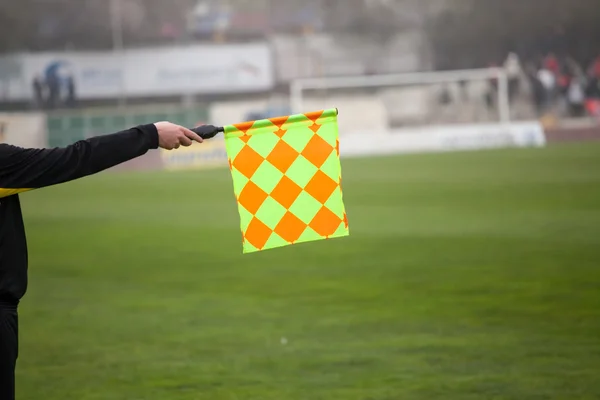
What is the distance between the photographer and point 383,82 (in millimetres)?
40156

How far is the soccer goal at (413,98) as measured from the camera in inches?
1471

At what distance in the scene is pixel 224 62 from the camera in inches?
1638

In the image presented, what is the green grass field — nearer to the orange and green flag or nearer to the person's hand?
the orange and green flag

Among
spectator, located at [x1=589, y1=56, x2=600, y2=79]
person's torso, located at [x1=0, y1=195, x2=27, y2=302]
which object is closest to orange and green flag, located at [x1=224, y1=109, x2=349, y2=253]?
person's torso, located at [x1=0, y1=195, x2=27, y2=302]

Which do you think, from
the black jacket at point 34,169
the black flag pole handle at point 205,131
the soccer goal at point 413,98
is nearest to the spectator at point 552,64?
the soccer goal at point 413,98

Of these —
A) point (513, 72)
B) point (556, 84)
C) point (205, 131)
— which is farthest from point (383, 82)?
point (205, 131)

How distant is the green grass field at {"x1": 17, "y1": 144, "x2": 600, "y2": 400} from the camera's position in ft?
22.5

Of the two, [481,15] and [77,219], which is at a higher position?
[481,15]

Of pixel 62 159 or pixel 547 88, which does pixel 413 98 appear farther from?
pixel 62 159

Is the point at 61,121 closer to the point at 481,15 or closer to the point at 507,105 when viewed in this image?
the point at 507,105

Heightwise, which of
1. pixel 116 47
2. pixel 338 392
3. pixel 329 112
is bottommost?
pixel 338 392

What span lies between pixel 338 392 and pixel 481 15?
124 ft

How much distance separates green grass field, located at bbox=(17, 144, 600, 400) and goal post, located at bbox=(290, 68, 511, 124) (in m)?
20.2

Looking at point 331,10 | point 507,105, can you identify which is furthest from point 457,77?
point 331,10
